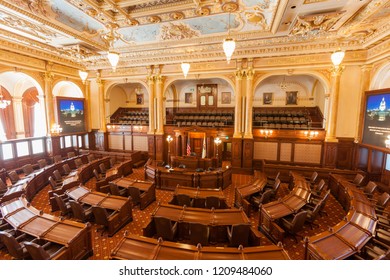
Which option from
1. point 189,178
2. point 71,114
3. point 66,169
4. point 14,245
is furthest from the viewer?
point 71,114

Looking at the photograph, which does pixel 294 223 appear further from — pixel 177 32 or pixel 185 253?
pixel 177 32

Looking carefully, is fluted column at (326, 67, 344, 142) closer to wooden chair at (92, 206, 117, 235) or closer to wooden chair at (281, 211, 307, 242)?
wooden chair at (281, 211, 307, 242)

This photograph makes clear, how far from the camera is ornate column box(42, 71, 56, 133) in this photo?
10.5 metres

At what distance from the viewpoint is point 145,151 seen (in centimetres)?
1252

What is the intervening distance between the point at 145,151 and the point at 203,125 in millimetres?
4105

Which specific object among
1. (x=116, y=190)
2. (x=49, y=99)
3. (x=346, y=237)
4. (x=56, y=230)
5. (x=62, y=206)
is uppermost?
(x=49, y=99)

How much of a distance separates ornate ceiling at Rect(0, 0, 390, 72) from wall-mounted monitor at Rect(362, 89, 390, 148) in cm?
213

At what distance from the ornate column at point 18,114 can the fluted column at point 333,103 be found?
18890 mm

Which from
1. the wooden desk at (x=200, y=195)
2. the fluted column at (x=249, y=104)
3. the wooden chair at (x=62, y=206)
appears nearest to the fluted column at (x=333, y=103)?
the fluted column at (x=249, y=104)

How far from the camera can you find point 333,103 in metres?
9.29

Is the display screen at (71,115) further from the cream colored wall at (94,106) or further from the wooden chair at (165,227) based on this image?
the wooden chair at (165,227)

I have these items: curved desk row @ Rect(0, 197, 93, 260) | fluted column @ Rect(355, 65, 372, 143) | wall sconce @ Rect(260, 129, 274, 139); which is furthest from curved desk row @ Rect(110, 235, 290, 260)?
fluted column @ Rect(355, 65, 372, 143)

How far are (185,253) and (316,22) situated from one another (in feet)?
24.3

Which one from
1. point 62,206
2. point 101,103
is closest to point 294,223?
point 62,206
